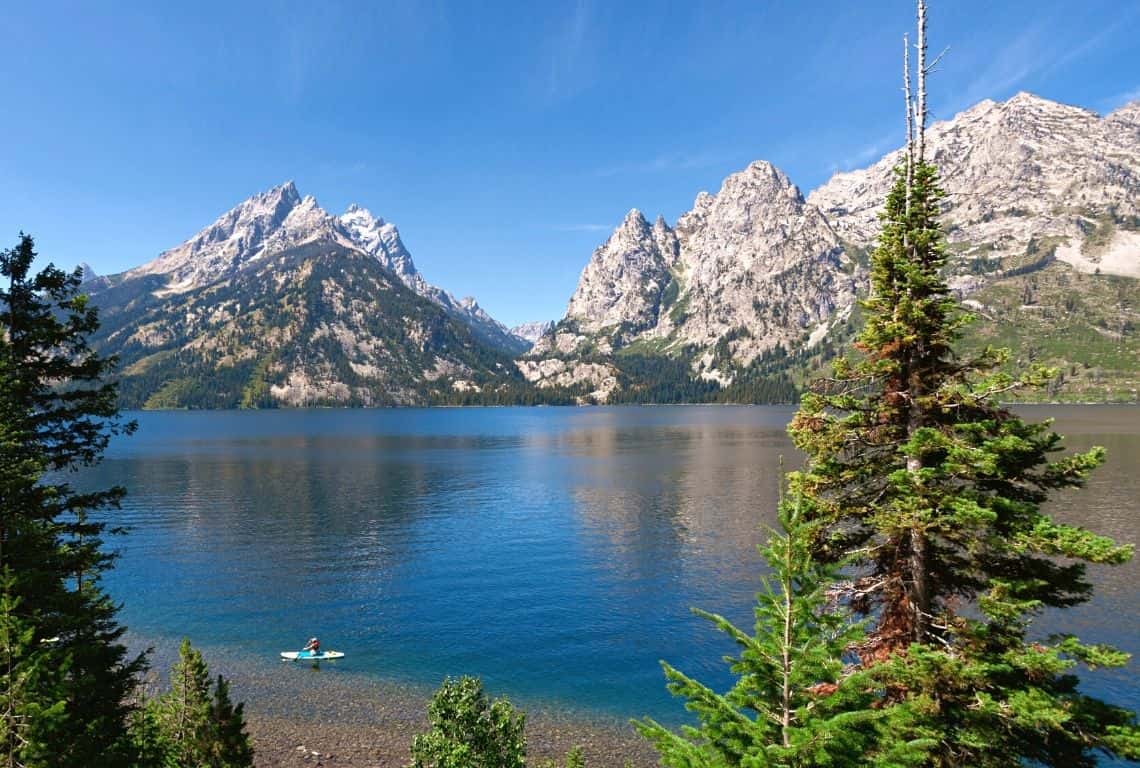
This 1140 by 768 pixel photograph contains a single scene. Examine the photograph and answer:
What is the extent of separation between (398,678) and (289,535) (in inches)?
2294

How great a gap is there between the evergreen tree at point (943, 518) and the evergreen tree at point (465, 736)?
59.0 ft

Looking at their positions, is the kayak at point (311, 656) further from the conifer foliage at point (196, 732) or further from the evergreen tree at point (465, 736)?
the evergreen tree at point (465, 736)

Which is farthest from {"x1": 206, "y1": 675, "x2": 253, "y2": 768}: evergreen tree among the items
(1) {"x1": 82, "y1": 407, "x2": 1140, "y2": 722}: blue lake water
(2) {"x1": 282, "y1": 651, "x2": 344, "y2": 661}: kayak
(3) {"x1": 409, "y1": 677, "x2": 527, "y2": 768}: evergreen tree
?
(2) {"x1": 282, "y1": 651, "x2": 344, "y2": 661}: kayak

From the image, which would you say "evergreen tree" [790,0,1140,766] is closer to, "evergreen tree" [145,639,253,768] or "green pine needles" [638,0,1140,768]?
"green pine needles" [638,0,1140,768]

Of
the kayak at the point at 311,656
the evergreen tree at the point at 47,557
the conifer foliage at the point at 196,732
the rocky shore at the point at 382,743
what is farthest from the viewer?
the kayak at the point at 311,656

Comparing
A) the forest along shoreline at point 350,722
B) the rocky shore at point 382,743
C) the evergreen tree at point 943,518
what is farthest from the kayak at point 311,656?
the evergreen tree at point 943,518

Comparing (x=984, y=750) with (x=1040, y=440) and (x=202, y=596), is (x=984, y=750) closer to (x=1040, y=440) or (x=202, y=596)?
(x=1040, y=440)

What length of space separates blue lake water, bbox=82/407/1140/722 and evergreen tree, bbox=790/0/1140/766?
1350 inches

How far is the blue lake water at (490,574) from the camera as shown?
5444cm

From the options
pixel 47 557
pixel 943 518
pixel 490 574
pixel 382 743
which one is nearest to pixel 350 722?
pixel 382 743

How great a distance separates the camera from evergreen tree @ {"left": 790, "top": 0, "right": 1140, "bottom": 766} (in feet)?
49.0

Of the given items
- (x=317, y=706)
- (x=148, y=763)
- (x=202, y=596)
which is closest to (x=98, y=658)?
(x=148, y=763)

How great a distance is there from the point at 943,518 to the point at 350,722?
45871 millimetres

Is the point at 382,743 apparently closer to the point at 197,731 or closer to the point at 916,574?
Result: the point at 197,731
